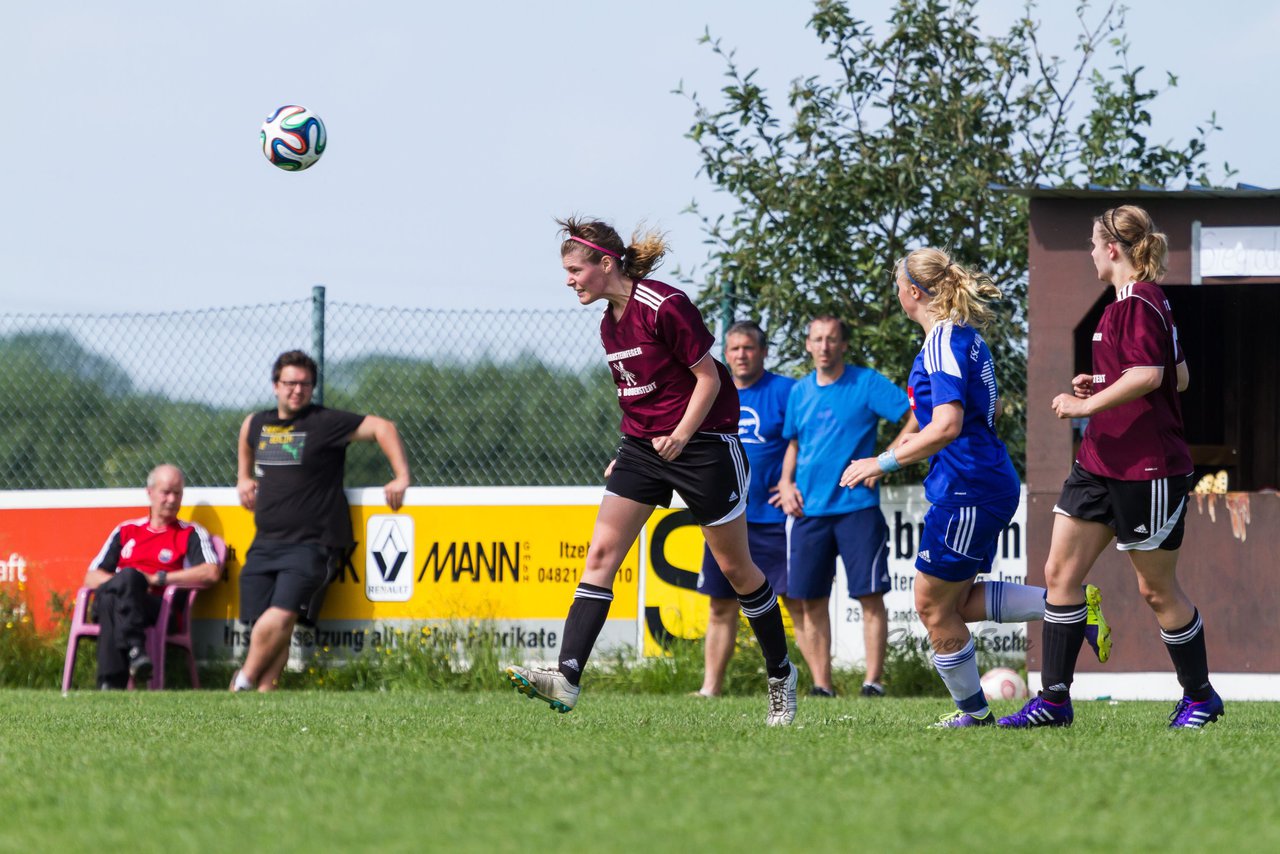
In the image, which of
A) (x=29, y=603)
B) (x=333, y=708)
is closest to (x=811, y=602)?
(x=333, y=708)

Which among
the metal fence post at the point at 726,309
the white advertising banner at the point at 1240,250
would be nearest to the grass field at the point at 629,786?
the white advertising banner at the point at 1240,250

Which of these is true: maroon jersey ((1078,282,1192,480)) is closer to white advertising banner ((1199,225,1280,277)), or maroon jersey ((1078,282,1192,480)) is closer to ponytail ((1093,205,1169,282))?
ponytail ((1093,205,1169,282))

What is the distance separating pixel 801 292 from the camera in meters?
12.3

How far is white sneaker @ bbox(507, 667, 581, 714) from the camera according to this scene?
19.9ft

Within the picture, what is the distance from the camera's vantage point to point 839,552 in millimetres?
10070

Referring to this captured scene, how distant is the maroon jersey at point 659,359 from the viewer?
6.26 metres

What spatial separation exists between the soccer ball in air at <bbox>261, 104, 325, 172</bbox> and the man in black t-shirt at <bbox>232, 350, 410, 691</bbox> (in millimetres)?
1607

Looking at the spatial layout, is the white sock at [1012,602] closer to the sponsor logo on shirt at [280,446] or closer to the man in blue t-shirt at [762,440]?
the man in blue t-shirt at [762,440]

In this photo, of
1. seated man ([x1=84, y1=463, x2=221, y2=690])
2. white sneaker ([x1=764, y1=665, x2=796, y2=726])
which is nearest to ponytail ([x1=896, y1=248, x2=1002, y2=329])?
white sneaker ([x1=764, y1=665, x2=796, y2=726])

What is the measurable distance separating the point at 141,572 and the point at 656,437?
583 cm

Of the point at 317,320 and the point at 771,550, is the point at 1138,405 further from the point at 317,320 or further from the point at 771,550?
the point at 317,320

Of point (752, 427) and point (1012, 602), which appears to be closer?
point (1012, 602)

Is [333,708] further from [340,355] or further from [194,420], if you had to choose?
[194,420]

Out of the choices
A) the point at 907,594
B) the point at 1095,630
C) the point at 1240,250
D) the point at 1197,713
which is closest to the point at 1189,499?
the point at 1240,250
